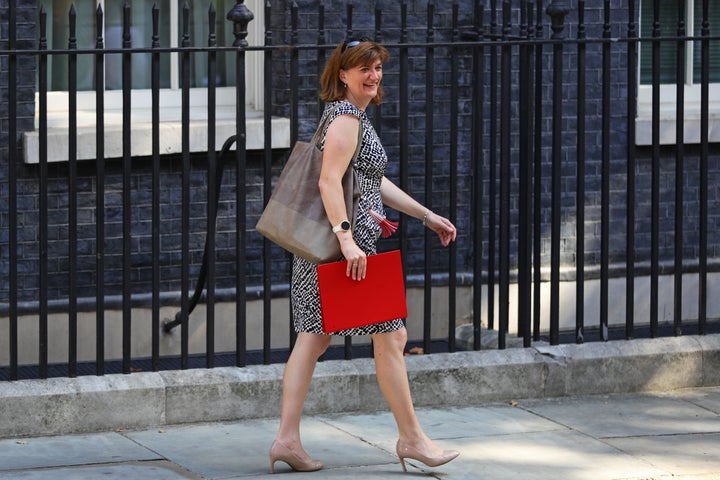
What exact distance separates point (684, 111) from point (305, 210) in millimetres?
4312

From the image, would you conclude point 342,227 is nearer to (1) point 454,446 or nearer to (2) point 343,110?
(2) point 343,110

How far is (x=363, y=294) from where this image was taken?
5820mm

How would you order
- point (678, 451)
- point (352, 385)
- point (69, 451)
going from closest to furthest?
point (69, 451) < point (678, 451) < point (352, 385)

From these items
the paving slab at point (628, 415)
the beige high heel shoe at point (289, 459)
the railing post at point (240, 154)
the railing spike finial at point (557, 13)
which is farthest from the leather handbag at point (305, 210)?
the railing spike finial at point (557, 13)

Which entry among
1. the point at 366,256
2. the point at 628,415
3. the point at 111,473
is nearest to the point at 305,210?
the point at 366,256

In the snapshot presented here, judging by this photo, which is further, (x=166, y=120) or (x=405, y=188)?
(x=166, y=120)

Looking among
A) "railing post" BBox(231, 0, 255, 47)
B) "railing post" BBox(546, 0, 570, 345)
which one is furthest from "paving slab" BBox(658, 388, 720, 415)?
"railing post" BBox(231, 0, 255, 47)

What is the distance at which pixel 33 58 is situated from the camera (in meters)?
8.04

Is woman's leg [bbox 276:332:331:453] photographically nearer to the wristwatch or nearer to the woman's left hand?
the wristwatch

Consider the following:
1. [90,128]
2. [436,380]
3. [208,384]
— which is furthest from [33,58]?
[436,380]

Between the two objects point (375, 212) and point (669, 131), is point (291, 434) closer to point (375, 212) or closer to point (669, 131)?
point (375, 212)

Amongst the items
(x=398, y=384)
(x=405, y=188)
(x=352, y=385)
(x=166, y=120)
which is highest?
(x=166, y=120)

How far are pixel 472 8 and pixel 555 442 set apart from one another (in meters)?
3.24

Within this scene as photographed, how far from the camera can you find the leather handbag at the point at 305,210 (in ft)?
19.0
